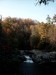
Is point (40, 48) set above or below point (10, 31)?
below

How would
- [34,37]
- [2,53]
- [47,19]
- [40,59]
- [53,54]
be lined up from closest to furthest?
1. [2,53]
2. [40,59]
3. [53,54]
4. [34,37]
5. [47,19]

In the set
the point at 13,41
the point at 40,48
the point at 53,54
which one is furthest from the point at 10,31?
the point at 53,54

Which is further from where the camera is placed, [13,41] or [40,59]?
[13,41]

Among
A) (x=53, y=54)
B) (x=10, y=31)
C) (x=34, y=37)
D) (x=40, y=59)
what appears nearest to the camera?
(x=40, y=59)

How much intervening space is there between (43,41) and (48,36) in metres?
1.54

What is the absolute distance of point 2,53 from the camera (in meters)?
29.4

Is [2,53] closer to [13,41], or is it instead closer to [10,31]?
[13,41]

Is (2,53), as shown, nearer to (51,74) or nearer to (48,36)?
(51,74)

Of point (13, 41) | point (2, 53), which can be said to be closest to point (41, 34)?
point (13, 41)

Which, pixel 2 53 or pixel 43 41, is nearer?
pixel 2 53

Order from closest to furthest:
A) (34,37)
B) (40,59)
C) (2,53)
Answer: (2,53) → (40,59) → (34,37)

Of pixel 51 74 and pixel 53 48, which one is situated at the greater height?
pixel 51 74

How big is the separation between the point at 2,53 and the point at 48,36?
1818cm

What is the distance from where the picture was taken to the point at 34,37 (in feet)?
151
